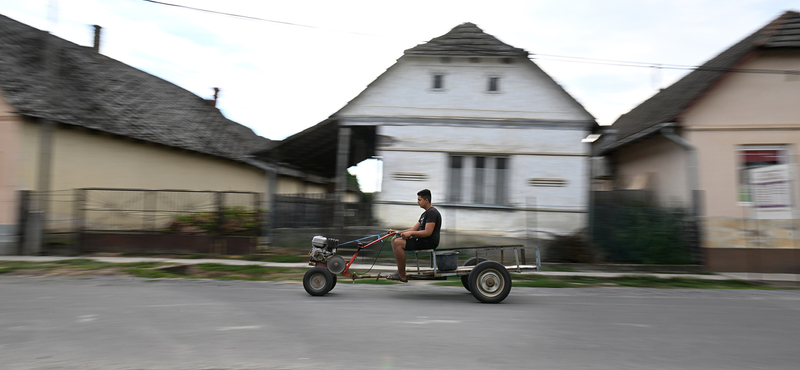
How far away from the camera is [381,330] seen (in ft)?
18.9

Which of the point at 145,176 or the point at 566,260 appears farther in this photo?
the point at 145,176

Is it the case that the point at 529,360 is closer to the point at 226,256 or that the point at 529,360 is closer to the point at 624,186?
the point at 226,256

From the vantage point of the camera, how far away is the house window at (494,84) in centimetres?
1427

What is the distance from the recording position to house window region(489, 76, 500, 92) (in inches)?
562

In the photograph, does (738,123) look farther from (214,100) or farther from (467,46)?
(214,100)

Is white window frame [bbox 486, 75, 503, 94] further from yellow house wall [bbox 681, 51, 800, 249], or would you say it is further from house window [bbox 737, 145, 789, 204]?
house window [bbox 737, 145, 789, 204]

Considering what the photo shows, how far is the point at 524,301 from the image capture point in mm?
8031

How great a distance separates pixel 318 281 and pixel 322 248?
0.50m

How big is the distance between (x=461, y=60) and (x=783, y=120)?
832cm

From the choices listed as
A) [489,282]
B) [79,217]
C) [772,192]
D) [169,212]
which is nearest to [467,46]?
[489,282]

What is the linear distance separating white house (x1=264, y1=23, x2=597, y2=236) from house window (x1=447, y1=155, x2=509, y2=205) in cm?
3

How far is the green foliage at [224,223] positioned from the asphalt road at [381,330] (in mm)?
5064

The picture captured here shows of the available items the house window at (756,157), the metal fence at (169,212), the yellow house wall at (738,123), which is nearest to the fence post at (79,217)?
the metal fence at (169,212)

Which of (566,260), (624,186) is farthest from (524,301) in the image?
(624,186)
